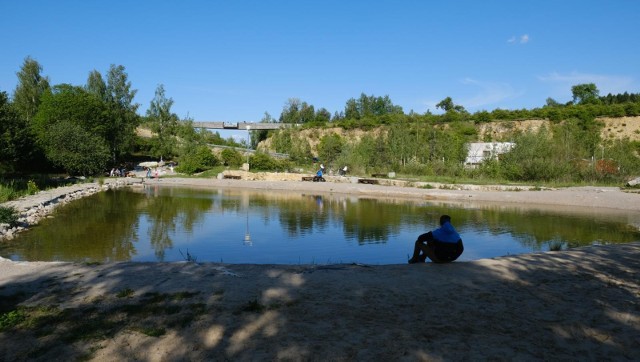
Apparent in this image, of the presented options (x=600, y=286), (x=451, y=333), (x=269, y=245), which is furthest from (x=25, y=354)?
(x=269, y=245)

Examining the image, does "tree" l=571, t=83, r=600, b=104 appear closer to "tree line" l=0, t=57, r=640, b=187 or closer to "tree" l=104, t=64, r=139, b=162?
"tree line" l=0, t=57, r=640, b=187

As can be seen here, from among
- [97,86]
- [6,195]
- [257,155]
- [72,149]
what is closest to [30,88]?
[97,86]

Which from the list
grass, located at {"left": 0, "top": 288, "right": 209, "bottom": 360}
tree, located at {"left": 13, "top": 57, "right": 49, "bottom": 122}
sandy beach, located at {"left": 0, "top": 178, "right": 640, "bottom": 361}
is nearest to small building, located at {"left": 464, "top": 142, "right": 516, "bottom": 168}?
sandy beach, located at {"left": 0, "top": 178, "right": 640, "bottom": 361}

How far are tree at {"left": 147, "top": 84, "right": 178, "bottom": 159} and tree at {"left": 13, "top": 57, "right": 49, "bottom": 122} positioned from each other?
13.6 m

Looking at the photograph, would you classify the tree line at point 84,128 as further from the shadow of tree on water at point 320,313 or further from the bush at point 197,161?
the shadow of tree on water at point 320,313

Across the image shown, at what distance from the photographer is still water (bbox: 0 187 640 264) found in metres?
13.3

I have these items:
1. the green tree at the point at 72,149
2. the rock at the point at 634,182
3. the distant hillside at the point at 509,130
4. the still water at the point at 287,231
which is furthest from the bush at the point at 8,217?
the distant hillside at the point at 509,130

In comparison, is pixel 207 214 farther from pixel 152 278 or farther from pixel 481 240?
pixel 152 278

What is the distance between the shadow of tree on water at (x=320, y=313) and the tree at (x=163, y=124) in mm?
58171

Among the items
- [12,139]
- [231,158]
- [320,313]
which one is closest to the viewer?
[320,313]

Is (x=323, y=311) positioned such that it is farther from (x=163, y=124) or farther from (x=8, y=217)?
(x=163, y=124)

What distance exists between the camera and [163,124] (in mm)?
64938

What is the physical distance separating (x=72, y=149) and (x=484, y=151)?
1735 inches

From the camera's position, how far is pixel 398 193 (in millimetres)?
35312
